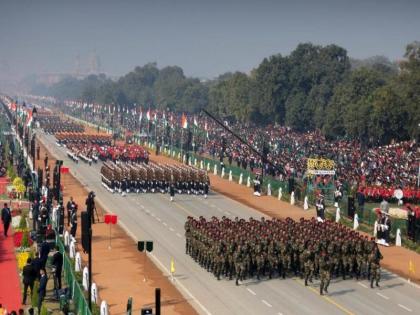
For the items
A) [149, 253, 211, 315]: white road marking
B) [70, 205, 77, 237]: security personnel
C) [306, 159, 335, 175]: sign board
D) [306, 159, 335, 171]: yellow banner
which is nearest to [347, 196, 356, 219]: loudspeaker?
[306, 159, 335, 175]: sign board

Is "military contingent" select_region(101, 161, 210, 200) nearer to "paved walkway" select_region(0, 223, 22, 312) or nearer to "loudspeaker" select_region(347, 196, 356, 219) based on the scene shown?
"loudspeaker" select_region(347, 196, 356, 219)

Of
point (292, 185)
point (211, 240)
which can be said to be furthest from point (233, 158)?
point (211, 240)

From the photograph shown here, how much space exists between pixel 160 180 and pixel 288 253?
26.1m

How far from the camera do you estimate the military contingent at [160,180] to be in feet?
187

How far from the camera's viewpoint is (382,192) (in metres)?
54.3

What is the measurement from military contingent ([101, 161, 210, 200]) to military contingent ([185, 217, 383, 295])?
23.4 metres

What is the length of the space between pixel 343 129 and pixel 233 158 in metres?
22.3

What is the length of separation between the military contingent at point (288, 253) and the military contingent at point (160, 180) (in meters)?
23.4

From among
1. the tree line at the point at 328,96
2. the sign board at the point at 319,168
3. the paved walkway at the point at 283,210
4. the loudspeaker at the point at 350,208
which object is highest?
the tree line at the point at 328,96

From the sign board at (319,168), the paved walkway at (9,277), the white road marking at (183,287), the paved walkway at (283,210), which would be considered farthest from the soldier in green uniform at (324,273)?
the sign board at (319,168)

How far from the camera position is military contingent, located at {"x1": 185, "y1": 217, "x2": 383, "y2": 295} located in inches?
1239

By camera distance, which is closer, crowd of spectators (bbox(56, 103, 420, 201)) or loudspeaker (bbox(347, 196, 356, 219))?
loudspeaker (bbox(347, 196, 356, 219))

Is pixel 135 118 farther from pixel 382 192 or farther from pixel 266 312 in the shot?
pixel 266 312

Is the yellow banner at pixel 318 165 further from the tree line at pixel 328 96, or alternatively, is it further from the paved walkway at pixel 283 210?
the tree line at pixel 328 96
